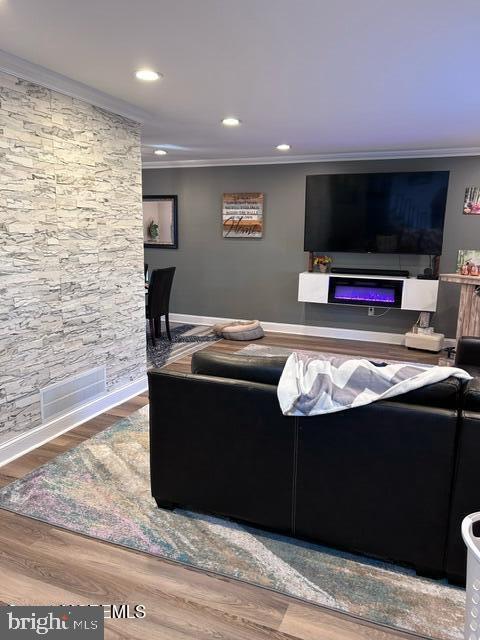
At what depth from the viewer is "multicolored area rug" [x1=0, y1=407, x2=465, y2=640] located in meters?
1.87

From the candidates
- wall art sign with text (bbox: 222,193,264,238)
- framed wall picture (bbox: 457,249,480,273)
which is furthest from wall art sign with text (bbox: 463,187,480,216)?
wall art sign with text (bbox: 222,193,264,238)

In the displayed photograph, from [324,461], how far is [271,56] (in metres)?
2.16

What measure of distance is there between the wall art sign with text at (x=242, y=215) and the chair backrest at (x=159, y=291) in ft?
4.40

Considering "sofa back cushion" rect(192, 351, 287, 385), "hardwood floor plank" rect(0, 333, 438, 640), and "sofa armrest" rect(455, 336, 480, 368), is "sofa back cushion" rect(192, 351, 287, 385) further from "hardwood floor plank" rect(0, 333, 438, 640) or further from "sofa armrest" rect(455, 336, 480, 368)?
"sofa armrest" rect(455, 336, 480, 368)

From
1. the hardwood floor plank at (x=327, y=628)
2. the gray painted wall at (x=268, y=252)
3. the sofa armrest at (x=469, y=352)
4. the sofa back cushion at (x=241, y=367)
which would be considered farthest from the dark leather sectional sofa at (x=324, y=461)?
the gray painted wall at (x=268, y=252)

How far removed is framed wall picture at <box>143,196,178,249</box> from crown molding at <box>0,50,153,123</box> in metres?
3.20

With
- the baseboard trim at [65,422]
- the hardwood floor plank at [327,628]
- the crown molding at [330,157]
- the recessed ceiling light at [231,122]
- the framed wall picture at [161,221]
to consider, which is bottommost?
the hardwood floor plank at [327,628]

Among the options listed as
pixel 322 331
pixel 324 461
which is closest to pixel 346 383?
pixel 324 461

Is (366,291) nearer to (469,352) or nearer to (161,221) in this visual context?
(469,352)

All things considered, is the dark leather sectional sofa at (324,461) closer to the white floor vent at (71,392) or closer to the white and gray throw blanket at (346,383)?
the white and gray throw blanket at (346,383)

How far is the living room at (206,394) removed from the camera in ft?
6.15

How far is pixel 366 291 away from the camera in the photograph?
6.10m

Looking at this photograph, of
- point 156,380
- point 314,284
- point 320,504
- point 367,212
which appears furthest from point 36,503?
point 367,212

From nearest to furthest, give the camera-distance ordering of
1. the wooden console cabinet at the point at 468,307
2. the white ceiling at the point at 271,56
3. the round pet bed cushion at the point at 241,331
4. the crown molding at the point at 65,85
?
the white ceiling at the point at 271,56 → the crown molding at the point at 65,85 → the wooden console cabinet at the point at 468,307 → the round pet bed cushion at the point at 241,331
